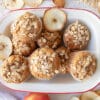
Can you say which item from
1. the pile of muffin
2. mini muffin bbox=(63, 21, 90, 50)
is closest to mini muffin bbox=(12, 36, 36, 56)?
the pile of muffin

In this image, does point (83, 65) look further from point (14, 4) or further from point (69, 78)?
point (14, 4)

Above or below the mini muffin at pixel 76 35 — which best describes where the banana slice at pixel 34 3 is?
above

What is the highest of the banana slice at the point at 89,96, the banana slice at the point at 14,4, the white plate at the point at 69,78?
the banana slice at the point at 14,4

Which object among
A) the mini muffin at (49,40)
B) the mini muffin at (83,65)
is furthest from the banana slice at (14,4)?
the mini muffin at (83,65)

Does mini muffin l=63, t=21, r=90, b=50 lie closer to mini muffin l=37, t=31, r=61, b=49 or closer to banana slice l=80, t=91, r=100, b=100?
mini muffin l=37, t=31, r=61, b=49

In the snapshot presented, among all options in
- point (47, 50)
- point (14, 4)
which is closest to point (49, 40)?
point (47, 50)

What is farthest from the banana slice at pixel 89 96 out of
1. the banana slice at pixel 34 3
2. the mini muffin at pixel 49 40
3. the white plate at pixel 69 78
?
the banana slice at pixel 34 3

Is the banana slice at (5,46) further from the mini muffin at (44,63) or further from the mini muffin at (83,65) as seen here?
the mini muffin at (83,65)

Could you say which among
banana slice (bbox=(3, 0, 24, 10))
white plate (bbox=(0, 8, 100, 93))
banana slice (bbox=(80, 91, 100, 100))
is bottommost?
banana slice (bbox=(80, 91, 100, 100))

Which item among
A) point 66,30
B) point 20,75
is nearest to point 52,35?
point 66,30
